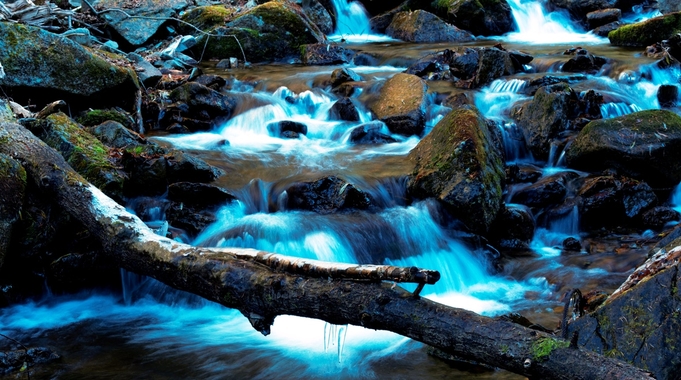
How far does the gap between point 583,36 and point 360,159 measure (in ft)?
36.0

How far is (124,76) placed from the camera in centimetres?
955

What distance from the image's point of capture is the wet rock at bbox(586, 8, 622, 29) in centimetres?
1780

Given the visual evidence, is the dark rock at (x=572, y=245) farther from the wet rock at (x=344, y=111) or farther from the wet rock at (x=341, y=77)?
the wet rock at (x=341, y=77)

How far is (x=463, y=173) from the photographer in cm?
754

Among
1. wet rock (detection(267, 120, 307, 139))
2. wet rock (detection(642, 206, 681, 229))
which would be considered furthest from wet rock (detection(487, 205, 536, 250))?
wet rock (detection(267, 120, 307, 139))

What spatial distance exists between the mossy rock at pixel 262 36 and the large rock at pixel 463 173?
8.02m

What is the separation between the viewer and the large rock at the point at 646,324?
382 cm

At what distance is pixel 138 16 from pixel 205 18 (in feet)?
7.53

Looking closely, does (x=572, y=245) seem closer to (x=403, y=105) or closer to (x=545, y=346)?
(x=403, y=105)

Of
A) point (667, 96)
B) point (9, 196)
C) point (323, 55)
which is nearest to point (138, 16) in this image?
point (323, 55)

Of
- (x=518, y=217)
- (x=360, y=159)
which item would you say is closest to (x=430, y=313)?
(x=518, y=217)

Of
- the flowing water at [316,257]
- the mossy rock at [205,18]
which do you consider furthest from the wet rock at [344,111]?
the mossy rock at [205,18]

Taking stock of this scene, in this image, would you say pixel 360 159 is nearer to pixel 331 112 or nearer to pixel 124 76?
pixel 331 112

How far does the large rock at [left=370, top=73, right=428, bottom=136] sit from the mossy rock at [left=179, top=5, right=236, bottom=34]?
19.8 feet
